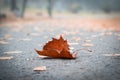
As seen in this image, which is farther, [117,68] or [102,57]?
[102,57]

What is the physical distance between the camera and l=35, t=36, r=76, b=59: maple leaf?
4285mm

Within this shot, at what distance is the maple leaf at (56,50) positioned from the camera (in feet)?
14.1

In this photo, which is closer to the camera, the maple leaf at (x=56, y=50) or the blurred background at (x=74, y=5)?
the maple leaf at (x=56, y=50)

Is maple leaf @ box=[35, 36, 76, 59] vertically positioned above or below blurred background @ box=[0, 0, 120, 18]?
above

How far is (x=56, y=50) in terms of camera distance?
14.4 feet

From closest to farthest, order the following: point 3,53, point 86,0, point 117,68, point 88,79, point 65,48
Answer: point 88,79 → point 117,68 → point 65,48 → point 3,53 → point 86,0

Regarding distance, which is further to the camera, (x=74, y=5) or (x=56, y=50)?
(x=74, y=5)

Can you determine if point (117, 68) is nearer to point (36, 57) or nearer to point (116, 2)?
point (36, 57)

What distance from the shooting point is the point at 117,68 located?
3.70 metres

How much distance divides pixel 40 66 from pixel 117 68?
0.94 m

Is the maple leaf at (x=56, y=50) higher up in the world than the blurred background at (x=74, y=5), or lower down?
higher up

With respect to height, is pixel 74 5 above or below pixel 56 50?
below

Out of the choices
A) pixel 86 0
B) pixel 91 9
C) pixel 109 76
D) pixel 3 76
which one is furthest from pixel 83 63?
pixel 86 0

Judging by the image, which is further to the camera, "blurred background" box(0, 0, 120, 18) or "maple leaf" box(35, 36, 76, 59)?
"blurred background" box(0, 0, 120, 18)
